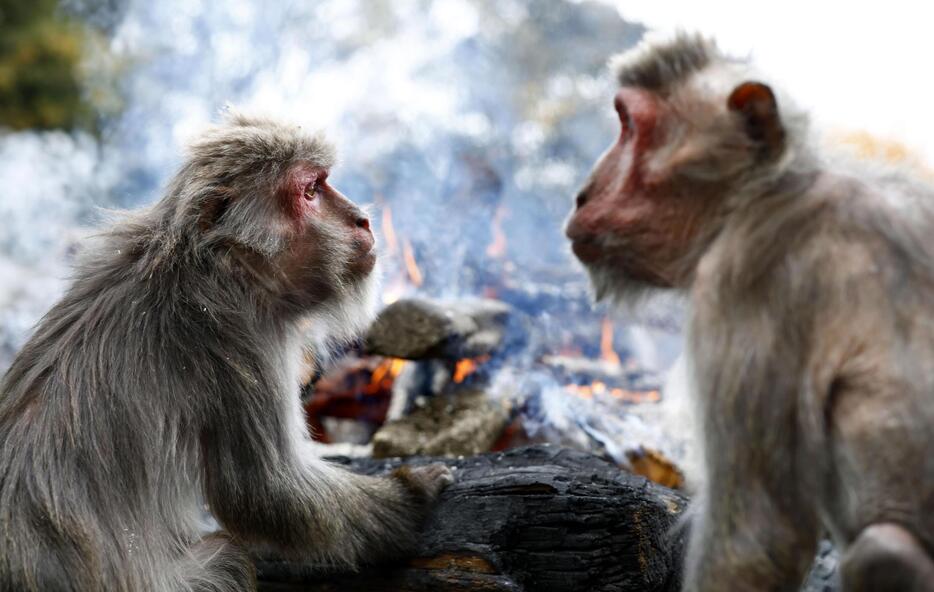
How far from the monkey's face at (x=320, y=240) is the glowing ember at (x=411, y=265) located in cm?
482

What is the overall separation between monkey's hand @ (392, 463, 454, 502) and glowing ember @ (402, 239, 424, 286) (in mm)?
4887

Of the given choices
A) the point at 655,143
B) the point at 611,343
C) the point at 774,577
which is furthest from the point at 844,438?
the point at 611,343

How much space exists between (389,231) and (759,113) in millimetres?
6948

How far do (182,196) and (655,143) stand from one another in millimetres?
1819

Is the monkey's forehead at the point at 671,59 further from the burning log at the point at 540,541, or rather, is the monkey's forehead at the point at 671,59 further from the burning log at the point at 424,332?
the burning log at the point at 424,332

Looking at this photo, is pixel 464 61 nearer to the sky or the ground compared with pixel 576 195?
nearer to the sky

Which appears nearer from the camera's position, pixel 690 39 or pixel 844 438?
pixel 844 438

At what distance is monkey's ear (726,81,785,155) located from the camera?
230 cm

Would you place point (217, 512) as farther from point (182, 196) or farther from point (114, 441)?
point (182, 196)

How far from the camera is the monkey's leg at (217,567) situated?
10.1 ft

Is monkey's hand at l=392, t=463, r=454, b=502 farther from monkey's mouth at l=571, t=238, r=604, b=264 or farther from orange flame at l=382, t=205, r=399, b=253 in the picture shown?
orange flame at l=382, t=205, r=399, b=253

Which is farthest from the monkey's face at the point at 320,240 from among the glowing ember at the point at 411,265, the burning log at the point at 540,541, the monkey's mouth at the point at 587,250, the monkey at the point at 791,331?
the glowing ember at the point at 411,265

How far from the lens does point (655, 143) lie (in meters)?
2.52

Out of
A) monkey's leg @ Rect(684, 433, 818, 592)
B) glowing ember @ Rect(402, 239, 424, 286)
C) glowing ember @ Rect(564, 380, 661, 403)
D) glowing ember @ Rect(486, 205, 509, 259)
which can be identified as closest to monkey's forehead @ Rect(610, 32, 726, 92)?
monkey's leg @ Rect(684, 433, 818, 592)
